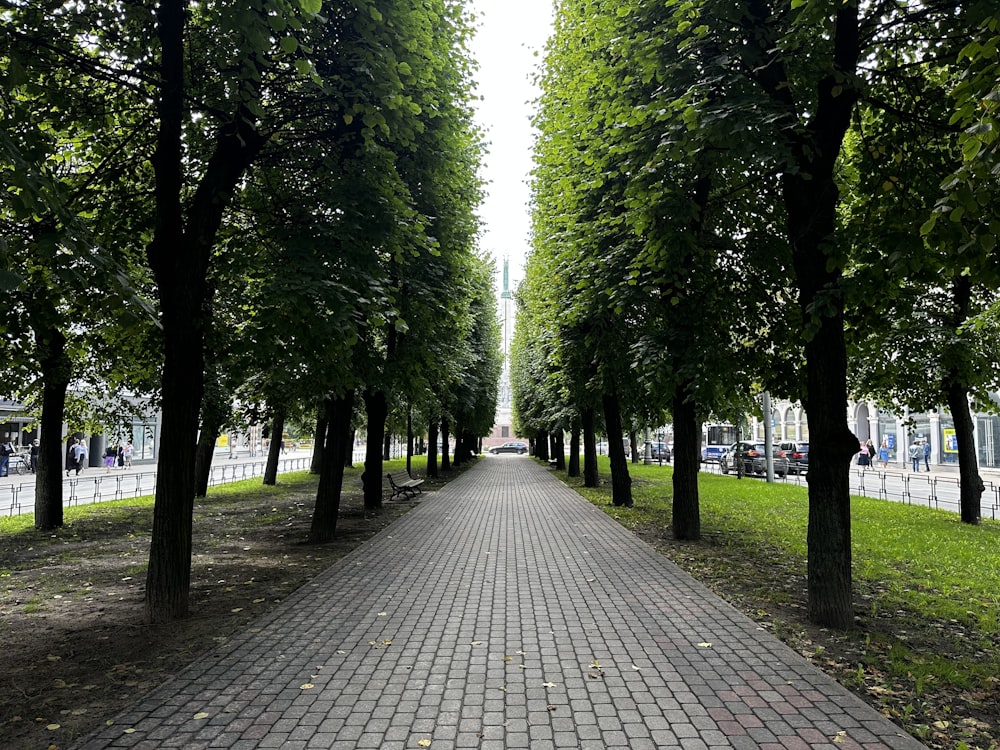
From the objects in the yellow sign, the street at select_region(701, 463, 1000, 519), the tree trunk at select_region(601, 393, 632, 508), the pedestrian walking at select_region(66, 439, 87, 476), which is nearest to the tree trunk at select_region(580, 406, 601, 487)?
the tree trunk at select_region(601, 393, 632, 508)

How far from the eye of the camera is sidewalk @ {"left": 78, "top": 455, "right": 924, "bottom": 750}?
157 inches

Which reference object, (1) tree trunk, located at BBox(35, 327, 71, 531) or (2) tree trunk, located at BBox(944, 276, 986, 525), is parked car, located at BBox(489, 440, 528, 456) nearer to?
(2) tree trunk, located at BBox(944, 276, 986, 525)

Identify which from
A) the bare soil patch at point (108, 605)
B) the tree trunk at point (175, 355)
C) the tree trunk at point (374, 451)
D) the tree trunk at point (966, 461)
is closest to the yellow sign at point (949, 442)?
the tree trunk at point (966, 461)

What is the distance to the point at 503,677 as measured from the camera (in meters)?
4.97

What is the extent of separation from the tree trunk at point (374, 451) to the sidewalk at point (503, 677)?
7.91 m

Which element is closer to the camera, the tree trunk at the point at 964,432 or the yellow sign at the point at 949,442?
the tree trunk at the point at 964,432

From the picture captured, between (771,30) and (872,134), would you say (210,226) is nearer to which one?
(771,30)

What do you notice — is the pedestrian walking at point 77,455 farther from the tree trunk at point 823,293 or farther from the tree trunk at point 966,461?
the tree trunk at point 966,461

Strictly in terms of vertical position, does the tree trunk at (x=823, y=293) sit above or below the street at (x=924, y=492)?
above

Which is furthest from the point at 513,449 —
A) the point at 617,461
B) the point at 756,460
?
the point at 617,461

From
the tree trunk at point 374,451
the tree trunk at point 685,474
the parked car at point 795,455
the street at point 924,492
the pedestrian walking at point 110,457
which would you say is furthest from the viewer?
the pedestrian walking at point 110,457

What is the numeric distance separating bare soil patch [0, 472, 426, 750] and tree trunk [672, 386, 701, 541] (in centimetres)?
598

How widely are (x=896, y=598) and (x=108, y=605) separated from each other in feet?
29.6

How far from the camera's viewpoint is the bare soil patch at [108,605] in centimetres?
457
